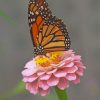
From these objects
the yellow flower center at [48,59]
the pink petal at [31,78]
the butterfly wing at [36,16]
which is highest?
the butterfly wing at [36,16]

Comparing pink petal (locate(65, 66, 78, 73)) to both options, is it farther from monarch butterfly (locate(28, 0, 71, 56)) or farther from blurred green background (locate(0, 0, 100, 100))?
blurred green background (locate(0, 0, 100, 100))

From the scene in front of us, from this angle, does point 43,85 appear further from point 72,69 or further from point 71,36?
point 71,36

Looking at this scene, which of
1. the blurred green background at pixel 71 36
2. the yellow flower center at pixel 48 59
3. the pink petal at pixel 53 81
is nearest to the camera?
the pink petal at pixel 53 81

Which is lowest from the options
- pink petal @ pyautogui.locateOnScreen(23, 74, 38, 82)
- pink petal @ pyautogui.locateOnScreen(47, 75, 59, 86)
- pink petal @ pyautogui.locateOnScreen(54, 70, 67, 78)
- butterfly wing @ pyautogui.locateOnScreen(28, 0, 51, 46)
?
pink petal @ pyautogui.locateOnScreen(47, 75, 59, 86)

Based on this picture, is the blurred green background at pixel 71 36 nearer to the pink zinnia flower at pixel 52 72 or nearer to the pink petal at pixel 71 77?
the pink zinnia flower at pixel 52 72

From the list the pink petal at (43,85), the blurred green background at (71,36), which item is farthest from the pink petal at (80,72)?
the blurred green background at (71,36)

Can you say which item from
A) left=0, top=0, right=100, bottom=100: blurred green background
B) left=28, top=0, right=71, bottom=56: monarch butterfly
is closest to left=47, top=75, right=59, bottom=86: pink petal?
left=28, top=0, right=71, bottom=56: monarch butterfly
